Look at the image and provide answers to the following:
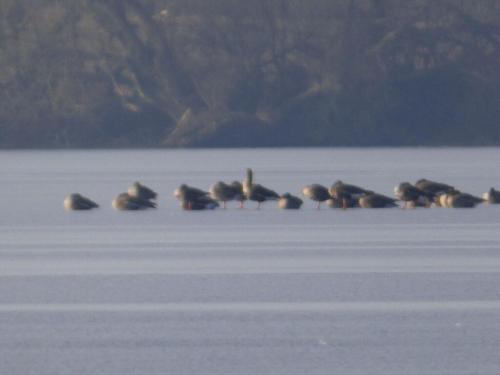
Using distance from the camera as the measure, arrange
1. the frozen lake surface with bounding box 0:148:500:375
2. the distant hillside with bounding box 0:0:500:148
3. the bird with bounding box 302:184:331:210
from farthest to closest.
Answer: the distant hillside with bounding box 0:0:500:148, the bird with bounding box 302:184:331:210, the frozen lake surface with bounding box 0:148:500:375

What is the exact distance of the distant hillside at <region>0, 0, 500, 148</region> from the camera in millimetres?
64375

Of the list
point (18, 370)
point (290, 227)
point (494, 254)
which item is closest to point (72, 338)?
point (18, 370)

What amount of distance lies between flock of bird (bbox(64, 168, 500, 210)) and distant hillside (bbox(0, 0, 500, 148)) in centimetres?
4297

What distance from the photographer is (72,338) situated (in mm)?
8516

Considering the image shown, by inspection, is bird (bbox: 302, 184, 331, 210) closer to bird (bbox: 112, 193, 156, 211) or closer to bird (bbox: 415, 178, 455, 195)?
bird (bbox: 415, 178, 455, 195)

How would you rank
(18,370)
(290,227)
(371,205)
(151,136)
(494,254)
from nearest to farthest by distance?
(18,370), (494,254), (290,227), (371,205), (151,136)

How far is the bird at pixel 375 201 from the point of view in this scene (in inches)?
783

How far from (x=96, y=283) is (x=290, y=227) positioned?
5869mm

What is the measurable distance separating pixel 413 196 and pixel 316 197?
1267 mm

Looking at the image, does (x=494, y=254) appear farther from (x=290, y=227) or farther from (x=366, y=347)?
(x=366, y=347)

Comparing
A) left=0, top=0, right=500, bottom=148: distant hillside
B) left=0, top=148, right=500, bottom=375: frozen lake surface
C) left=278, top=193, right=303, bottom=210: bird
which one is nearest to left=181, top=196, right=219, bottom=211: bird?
left=0, top=148, right=500, bottom=375: frozen lake surface

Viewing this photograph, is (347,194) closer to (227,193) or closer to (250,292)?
(227,193)

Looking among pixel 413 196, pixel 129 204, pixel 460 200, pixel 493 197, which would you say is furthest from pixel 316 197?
pixel 129 204

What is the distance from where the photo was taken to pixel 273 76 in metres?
65.8
